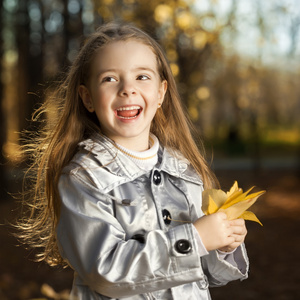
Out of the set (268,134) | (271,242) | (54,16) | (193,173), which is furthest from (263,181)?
(268,134)

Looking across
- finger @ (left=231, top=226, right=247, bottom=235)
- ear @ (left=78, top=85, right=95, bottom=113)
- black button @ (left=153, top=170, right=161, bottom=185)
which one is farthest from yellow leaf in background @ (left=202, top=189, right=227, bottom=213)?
ear @ (left=78, top=85, right=95, bottom=113)

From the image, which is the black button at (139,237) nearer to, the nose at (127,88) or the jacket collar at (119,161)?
the jacket collar at (119,161)

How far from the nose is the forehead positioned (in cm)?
7

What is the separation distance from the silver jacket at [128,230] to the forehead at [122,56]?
1.00 ft

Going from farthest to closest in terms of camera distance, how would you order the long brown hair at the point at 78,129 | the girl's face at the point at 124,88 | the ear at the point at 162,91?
the ear at the point at 162,91 → the long brown hair at the point at 78,129 → the girl's face at the point at 124,88

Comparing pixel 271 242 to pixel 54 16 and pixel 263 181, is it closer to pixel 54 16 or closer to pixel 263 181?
pixel 263 181

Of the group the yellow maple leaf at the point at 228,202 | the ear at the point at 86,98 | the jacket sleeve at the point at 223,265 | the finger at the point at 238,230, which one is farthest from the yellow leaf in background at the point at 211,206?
the ear at the point at 86,98

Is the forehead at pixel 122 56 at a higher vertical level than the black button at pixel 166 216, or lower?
higher

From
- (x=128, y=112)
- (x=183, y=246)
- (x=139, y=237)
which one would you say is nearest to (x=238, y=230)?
(x=183, y=246)

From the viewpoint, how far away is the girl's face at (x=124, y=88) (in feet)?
6.47

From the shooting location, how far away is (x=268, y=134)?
28.2 metres

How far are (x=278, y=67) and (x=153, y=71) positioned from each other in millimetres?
25324

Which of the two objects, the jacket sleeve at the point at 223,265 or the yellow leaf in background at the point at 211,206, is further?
the jacket sleeve at the point at 223,265

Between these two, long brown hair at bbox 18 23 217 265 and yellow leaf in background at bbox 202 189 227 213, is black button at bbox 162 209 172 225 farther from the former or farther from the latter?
long brown hair at bbox 18 23 217 265
